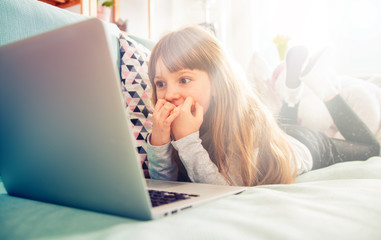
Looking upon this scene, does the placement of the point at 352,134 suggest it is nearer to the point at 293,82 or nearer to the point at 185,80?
the point at 293,82

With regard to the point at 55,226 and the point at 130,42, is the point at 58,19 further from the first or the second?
the point at 55,226

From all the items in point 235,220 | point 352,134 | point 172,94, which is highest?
point 172,94

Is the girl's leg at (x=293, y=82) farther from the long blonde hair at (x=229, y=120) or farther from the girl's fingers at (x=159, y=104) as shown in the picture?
the girl's fingers at (x=159, y=104)

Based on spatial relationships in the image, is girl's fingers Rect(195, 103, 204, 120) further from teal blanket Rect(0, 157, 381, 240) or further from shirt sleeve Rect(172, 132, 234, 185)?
teal blanket Rect(0, 157, 381, 240)

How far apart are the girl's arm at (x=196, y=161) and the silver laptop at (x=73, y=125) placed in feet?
1.03

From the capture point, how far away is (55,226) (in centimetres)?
29

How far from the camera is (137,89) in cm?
93

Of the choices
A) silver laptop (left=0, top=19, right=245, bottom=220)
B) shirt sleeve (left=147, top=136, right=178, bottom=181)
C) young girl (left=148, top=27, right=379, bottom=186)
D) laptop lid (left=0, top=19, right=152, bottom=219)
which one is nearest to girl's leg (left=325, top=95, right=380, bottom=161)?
young girl (left=148, top=27, right=379, bottom=186)

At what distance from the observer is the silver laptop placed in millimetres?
260

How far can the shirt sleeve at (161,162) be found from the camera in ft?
2.53

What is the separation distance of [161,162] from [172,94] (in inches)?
8.6

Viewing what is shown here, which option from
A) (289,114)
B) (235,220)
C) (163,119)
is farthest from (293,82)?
(235,220)

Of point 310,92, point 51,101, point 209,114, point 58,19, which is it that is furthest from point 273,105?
point 51,101

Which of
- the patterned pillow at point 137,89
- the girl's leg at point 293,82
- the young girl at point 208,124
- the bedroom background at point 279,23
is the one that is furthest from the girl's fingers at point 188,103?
the bedroom background at point 279,23
